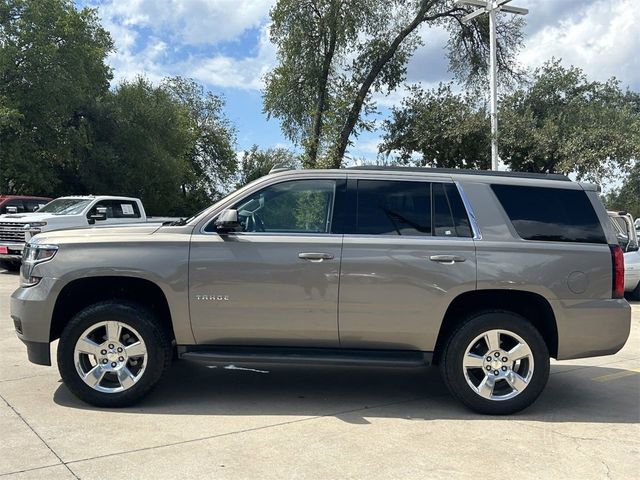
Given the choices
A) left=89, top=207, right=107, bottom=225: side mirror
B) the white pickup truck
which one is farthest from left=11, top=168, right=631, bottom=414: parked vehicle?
left=89, top=207, right=107, bottom=225: side mirror

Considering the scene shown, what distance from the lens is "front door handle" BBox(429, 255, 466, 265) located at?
4844 millimetres

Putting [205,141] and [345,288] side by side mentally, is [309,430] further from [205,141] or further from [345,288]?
[205,141]

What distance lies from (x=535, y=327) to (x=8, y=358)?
215 inches

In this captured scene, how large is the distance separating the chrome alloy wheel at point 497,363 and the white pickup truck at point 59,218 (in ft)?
33.8

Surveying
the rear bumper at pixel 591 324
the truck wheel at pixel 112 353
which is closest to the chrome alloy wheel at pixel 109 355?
the truck wheel at pixel 112 353

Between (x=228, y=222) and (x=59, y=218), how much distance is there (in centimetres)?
1091

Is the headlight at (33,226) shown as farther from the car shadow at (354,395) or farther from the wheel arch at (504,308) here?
the wheel arch at (504,308)

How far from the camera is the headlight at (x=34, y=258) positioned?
4922 mm

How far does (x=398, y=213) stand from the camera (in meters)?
5.04

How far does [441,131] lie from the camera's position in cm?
1945

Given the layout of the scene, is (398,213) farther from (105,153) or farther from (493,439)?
(105,153)

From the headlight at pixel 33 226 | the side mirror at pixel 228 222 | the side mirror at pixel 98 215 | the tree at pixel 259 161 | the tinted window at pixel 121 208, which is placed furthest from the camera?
the tree at pixel 259 161

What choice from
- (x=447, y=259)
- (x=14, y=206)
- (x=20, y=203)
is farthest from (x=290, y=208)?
(x=20, y=203)

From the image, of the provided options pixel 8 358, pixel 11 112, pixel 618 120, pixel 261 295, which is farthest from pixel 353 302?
pixel 11 112
